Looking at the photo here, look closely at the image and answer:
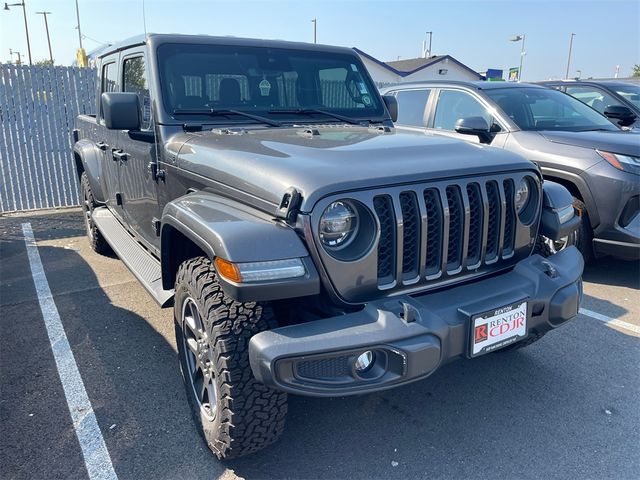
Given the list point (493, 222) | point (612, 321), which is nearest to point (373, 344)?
point (493, 222)

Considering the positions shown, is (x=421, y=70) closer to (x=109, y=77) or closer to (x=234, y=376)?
(x=109, y=77)

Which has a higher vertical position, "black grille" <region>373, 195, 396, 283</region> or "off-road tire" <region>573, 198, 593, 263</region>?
"black grille" <region>373, 195, 396, 283</region>

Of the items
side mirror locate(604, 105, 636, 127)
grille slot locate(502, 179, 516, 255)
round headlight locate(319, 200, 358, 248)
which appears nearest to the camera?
round headlight locate(319, 200, 358, 248)

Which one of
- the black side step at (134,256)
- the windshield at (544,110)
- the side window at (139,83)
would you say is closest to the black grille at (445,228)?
the black side step at (134,256)

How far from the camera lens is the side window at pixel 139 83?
333 cm

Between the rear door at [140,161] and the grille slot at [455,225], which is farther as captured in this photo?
the rear door at [140,161]

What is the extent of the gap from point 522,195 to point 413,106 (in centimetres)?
398

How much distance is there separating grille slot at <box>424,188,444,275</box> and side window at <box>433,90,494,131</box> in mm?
3732

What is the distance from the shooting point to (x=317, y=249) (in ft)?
6.71

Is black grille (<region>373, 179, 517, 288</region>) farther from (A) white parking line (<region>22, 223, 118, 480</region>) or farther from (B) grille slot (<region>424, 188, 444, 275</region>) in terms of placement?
(A) white parking line (<region>22, 223, 118, 480</region>)

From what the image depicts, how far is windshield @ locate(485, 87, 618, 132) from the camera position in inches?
216

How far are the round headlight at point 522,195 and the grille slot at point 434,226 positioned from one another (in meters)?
0.59

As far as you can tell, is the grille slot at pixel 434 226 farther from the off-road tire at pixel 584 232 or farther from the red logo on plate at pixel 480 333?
the off-road tire at pixel 584 232

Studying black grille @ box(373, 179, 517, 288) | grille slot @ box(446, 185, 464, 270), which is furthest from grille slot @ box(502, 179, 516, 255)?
grille slot @ box(446, 185, 464, 270)
